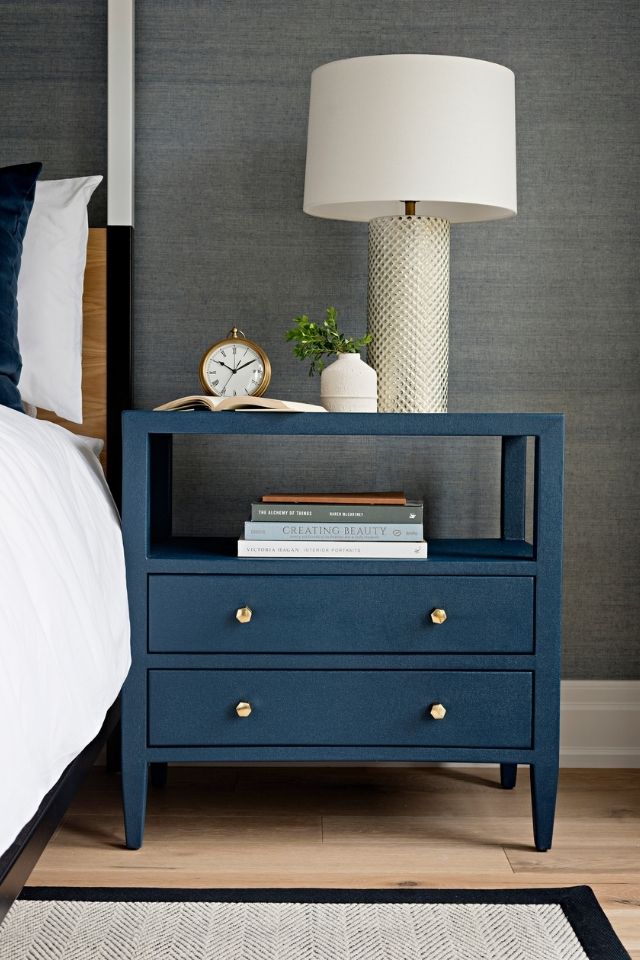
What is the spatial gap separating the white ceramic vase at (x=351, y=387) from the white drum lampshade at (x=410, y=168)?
108 mm

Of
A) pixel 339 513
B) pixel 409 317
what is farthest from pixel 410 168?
pixel 339 513

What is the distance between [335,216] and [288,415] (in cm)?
57

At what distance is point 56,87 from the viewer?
2.13 m

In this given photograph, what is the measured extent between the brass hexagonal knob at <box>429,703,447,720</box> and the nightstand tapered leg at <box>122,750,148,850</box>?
516 millimetres

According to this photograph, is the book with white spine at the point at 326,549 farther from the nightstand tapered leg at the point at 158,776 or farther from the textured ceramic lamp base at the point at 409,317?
the nightstand tapered leg at the point at 158,776

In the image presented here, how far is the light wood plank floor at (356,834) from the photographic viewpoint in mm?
1637

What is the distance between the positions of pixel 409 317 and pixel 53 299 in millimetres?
696

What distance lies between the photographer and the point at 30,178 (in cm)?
182

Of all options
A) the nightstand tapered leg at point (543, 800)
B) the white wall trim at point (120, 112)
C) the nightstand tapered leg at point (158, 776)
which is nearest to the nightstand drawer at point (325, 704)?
the nightstand tapered leg at point (543, 800)

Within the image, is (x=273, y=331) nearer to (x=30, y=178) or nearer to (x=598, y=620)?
(x=30, y=178)

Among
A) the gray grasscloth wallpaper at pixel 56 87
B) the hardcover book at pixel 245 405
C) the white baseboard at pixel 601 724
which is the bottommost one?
the white baseboard at pixel 601 724

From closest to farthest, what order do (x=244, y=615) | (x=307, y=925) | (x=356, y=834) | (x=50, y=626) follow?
(x=50, y=626) → (x=307, y=925) → (x=244, y=615) → (x=356, y=834)

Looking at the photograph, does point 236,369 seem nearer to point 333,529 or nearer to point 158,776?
point 333,529

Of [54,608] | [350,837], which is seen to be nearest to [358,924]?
[350,837]
